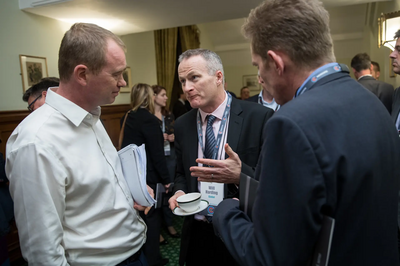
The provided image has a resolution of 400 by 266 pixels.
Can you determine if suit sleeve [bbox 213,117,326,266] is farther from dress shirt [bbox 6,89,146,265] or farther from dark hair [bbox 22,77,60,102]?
dark hair [bbox 22,77,60,102]

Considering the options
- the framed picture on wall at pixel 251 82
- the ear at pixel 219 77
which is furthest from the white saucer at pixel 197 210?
the framed picture on wall at pixel 251 82

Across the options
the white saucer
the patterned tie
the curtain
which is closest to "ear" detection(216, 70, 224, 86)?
the patterned tie

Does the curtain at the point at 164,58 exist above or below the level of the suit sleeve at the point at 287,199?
above

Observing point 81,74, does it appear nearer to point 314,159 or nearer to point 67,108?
point 67,108

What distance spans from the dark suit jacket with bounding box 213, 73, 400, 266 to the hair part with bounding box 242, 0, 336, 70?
81mm

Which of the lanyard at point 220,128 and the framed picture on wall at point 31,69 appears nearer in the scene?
the lanyard at point 220,128

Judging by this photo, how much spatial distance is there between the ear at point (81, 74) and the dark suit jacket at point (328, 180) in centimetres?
81

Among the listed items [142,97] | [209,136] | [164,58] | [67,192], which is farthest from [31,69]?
[164,58]

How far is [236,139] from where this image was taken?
4.98 ft

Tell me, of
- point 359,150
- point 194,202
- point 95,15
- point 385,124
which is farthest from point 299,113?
point 95,15

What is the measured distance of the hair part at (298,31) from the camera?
0.73 meters

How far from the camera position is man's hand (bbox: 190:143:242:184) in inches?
50.6

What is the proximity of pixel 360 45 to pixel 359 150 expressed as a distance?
41.4 feet

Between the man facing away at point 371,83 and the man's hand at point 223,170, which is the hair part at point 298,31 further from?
the man facing away at point 371,83
